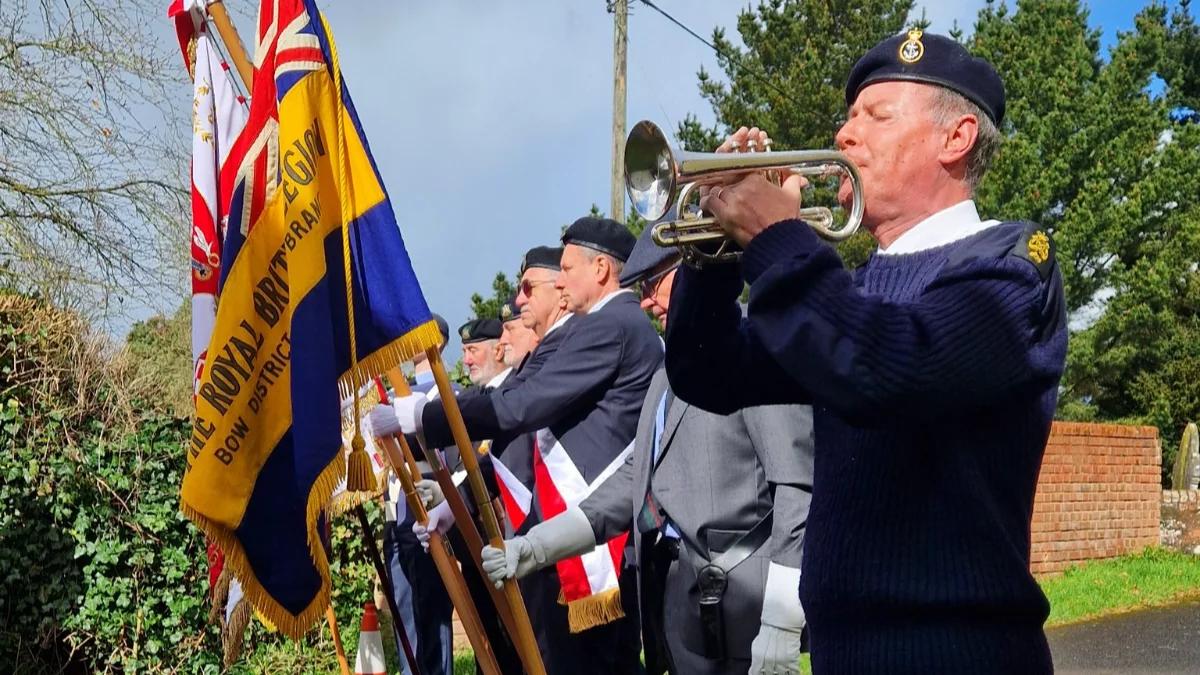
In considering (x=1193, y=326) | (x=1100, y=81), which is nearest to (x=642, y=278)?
(x=1100, y=81)

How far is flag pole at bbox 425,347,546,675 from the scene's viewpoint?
4.42 metres

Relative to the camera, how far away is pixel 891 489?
2477 millimetres

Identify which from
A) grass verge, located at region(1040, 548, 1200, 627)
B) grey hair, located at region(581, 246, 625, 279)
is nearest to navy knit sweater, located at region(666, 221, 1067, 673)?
grey hair, located at region(581, 246, 625, 279)

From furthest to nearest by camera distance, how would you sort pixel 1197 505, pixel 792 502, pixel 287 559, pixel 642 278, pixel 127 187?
→ pixel 1197 505
pixel 127 187
pixel 642 278
pixel 287 559
pixel 792 502

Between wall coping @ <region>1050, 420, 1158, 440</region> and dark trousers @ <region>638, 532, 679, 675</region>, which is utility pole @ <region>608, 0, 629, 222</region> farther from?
dark trousers @ <region>638, 532, 679, 675</region>

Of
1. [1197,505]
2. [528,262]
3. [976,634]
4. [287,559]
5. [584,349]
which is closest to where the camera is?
[976,634]

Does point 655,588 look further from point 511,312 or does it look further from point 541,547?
point 511,312

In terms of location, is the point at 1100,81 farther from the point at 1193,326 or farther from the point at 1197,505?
the point at 1197,505

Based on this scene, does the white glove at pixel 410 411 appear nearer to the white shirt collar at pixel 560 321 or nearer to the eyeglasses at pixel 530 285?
the white shirt collar at pixel 560 321

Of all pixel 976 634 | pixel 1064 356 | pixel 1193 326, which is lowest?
pixel 976 634

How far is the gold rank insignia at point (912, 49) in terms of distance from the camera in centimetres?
282

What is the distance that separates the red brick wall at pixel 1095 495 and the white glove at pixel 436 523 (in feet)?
31.6

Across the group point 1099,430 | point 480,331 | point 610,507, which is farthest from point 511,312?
point 1099,430

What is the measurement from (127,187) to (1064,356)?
11176 millimetres
